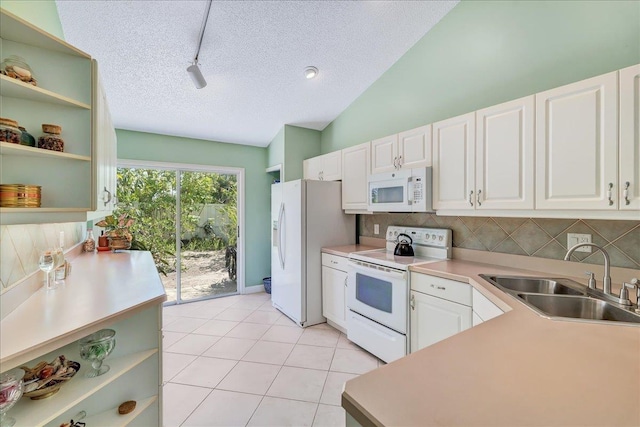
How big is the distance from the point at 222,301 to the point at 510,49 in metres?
4.45

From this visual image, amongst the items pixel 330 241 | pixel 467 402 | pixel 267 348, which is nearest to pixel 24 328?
pixel 467 402

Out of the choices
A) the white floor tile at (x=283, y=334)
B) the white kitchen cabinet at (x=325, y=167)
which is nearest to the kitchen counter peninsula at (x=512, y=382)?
the white floor tile at (x=283, y=334)

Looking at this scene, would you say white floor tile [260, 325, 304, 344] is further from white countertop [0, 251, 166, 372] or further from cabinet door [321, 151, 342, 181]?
cabinet door [321, 151, 342, 181]

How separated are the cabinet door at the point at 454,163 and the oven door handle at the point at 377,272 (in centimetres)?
66

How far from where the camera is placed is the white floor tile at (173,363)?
2.27 m

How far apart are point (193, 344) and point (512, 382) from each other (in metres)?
2.92

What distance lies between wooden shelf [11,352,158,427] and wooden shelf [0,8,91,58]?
1.32 meters

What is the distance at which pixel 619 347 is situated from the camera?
88 centimetres

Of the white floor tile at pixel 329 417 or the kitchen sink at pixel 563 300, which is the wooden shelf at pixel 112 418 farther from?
the kitchen sink at pixel 563 300

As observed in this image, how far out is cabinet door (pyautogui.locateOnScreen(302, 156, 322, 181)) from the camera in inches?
146

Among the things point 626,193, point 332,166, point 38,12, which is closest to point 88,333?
point 38,12

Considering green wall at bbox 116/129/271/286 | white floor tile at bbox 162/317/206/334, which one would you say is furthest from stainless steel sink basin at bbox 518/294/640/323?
green wall at bbox 116/129/271/286

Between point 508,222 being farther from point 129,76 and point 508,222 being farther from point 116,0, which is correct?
point 129,76

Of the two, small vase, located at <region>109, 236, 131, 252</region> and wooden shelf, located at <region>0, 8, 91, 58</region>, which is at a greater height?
wooden shelf, located at <region>0, 8, 91, 58</region>
